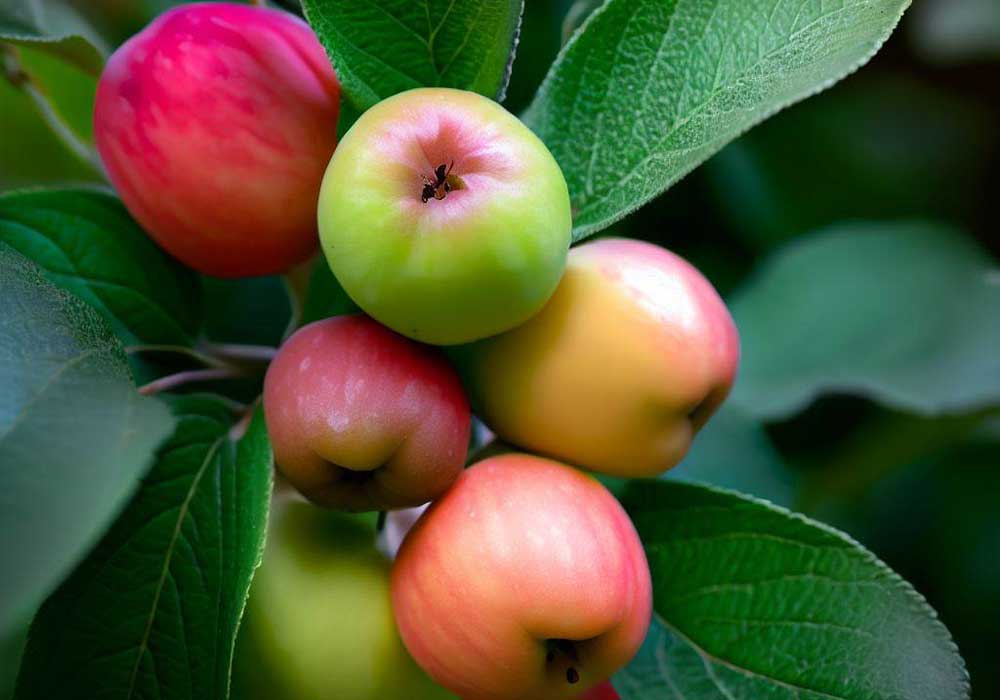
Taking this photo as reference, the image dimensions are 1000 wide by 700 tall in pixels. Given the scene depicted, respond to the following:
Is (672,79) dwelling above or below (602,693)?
above

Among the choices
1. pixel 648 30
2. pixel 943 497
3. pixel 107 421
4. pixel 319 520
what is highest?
pixel 648 30

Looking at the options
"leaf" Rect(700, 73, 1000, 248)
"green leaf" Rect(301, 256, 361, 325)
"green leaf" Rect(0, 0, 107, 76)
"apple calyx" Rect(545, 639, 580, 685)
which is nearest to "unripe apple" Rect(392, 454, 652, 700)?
"apple calyx" Rect(545, 639, 580, 685)

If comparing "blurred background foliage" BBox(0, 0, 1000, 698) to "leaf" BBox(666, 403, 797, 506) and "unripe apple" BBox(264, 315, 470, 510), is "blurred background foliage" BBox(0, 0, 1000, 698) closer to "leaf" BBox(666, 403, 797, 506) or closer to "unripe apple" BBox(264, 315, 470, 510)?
"leaf" BBox(666, 403, 797, 506)

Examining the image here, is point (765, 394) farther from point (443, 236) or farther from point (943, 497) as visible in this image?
point (443, 236)

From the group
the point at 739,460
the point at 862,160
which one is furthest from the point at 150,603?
the point at 862,160

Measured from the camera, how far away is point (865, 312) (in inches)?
43.1

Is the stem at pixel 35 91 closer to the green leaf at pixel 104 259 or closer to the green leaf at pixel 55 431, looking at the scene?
the green leaf at pixel 104 259

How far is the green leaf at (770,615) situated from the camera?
0.56m

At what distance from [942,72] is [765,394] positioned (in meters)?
0.58

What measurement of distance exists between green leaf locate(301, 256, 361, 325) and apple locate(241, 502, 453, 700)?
0.11 metres

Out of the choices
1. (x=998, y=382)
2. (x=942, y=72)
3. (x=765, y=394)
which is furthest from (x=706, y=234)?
(x=942, y=72)

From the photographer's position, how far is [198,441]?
0.57 meters

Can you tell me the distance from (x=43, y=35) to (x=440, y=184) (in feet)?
0.97

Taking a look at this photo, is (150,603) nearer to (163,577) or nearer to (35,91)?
(163,577)
